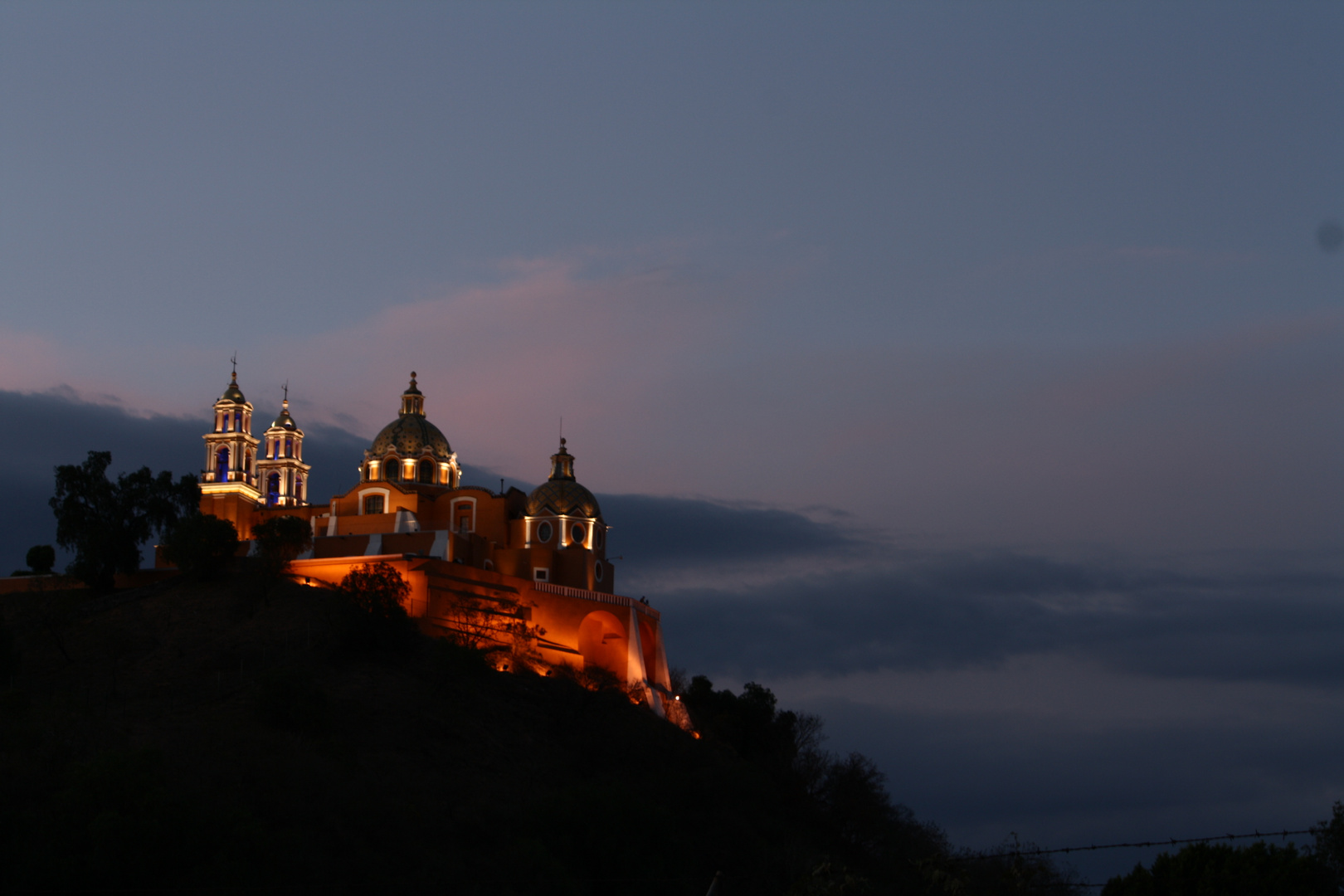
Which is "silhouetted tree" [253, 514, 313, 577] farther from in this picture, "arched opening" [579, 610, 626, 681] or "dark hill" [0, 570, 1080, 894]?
"arched opening" [579, 610, 626, 681]

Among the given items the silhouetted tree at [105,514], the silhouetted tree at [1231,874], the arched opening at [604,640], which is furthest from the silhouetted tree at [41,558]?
the silhouetted tree at [1231,874]

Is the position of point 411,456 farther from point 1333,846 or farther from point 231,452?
point 1333,846

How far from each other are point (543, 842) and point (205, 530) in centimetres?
2278

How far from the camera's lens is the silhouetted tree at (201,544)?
2137 inches

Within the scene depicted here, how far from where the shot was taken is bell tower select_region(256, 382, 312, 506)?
6675cm


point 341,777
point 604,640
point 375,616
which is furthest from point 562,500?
point 341,777

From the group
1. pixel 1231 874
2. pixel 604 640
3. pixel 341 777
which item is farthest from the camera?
pixel 604 640

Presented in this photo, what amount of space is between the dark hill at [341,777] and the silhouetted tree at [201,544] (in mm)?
818

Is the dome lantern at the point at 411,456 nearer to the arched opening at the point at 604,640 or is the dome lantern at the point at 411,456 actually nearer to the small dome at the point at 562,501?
the small dome at the point at 562,501

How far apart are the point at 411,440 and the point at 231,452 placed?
799 centimetres

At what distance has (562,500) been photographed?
58.3 metres

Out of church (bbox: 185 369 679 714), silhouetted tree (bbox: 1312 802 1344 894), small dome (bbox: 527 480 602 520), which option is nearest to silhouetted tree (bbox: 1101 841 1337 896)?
silhouetted tree (bbox: 1312 802 1344 894)

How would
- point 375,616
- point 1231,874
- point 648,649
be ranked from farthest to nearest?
point 648,649 → point 375,616 → point 1231,874

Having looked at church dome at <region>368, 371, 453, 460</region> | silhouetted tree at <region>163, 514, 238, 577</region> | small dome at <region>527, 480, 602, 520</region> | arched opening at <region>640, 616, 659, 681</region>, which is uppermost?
church dome at <region>368, 371, 453, 460</region>
